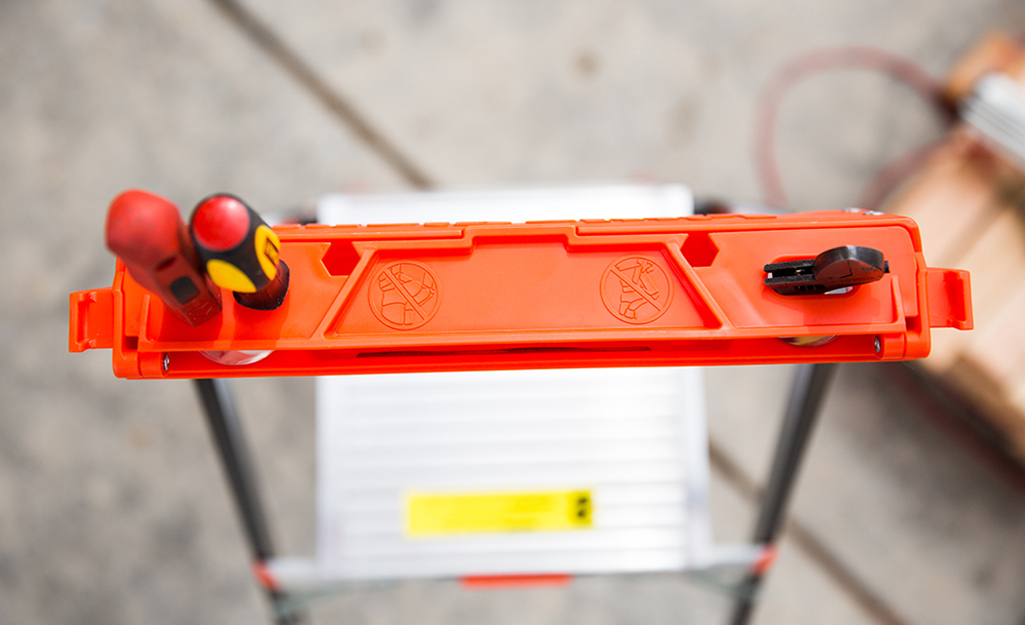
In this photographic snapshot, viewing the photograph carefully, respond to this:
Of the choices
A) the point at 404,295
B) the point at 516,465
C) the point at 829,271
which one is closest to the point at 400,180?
the point at 516,465

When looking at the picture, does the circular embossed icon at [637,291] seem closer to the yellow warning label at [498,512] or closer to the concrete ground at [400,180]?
the yellow warning label at [498,512]

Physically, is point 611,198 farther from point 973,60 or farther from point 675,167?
point 973,60

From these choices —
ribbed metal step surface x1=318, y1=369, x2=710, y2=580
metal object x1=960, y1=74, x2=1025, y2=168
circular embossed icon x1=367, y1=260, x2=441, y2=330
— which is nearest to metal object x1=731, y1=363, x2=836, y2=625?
ribbed metal step surface x1=318, y1=369, x2=710, y2=580

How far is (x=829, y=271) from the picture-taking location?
54 cm

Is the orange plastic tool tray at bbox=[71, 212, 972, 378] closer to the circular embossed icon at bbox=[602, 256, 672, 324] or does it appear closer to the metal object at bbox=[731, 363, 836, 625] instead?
the circular embossed icon at bbox=[602, 256, 672, 324]

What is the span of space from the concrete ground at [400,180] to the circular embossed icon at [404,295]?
101 cm

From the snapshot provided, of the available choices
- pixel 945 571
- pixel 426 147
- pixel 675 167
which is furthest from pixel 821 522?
pixel 426 147

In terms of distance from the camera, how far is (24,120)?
1617 mm

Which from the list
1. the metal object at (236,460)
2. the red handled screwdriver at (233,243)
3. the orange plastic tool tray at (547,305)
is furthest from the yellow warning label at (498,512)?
the red handled screwdriver at (233,243)

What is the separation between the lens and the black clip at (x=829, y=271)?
53cm

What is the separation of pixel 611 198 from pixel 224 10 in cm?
127

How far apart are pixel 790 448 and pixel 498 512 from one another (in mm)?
439

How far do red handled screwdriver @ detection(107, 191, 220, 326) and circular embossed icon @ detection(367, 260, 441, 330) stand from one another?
15 centimetres

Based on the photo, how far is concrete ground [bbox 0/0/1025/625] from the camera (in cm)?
147
